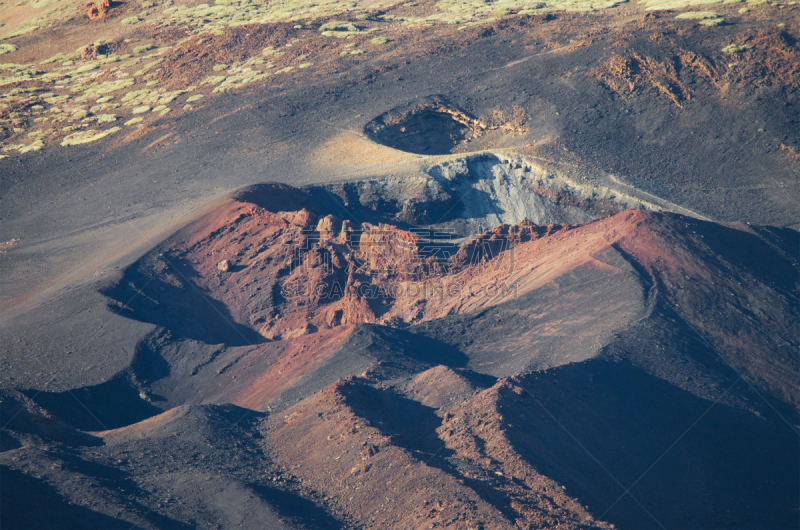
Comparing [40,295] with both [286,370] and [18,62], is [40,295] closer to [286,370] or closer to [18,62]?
[286,370]

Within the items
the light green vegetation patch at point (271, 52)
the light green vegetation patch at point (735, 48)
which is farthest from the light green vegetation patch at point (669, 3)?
the light green vegetation patch at point (271, 52)

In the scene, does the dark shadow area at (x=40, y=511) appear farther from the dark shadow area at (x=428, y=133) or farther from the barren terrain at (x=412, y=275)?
the dark shadow area at (x=428, y=133)

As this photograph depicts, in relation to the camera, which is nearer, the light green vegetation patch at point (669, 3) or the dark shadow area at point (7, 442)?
the dark shadow area at point (7, 442)

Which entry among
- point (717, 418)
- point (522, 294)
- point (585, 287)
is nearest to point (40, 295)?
point (522, 294)

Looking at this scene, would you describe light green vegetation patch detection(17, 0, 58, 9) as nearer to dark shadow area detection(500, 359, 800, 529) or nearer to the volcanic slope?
the volcanic slope

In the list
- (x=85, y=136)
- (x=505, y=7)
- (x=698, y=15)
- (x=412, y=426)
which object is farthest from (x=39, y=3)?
(x=412, y=426)
